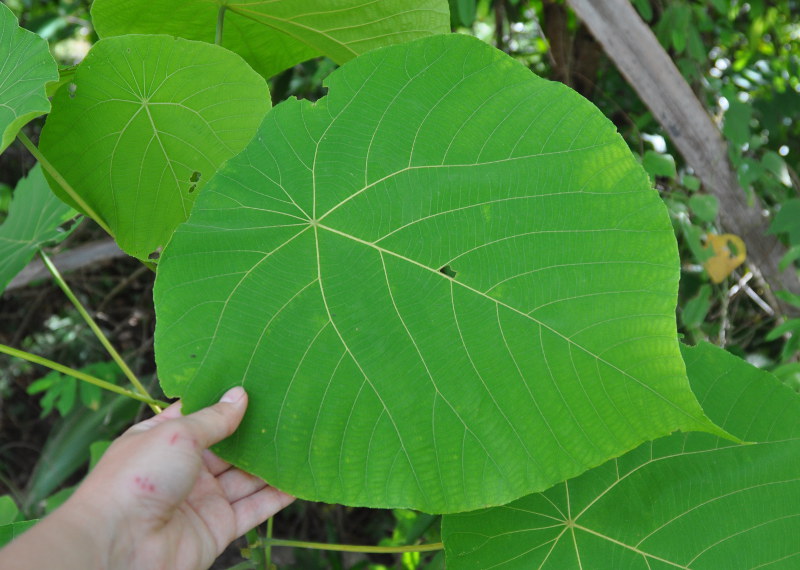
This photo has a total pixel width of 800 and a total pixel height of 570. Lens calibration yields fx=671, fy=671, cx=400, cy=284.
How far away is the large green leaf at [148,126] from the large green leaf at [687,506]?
56 cm

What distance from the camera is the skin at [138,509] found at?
0.60 m

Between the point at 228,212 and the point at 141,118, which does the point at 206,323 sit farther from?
the point at 141,118

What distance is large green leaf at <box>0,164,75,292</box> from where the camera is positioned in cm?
116

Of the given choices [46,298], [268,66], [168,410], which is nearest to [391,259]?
[168,410]

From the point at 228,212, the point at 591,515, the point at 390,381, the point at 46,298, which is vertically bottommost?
the point at 46,298

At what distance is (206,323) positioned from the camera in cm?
70

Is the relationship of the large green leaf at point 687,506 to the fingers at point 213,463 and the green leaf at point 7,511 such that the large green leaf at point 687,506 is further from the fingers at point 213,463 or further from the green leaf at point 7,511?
the green leaf at point 7,511

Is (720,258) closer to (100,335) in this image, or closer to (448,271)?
(448,271)

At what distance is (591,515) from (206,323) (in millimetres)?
498

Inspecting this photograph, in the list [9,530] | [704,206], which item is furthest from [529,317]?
[704,206]

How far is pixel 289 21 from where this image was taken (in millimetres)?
958

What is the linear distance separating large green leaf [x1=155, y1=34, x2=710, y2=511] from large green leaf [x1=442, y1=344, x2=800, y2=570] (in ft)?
0.56

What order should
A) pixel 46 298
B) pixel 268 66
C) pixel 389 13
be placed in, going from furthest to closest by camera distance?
pixel 46 298 → pixel 268 66 → pixel 389 13

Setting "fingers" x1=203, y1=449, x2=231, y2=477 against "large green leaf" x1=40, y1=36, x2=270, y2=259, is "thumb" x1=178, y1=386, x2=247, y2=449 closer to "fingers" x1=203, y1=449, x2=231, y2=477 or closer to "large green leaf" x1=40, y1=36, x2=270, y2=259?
"fingers" x1=203, y1=449, x2=231, y2=477
